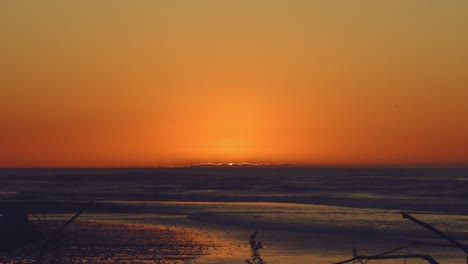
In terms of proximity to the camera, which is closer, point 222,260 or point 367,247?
point 222,260

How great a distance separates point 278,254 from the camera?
59.5 feet

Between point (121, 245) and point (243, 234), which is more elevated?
point (121, 245)

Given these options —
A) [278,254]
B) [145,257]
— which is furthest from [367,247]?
[145,257]

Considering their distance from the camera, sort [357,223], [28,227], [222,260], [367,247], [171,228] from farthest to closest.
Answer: [357,223] → [171,228] → [367,247] → [222,260] → [28,227]

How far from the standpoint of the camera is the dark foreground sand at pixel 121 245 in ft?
52.2

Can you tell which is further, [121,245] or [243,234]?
[243,234]

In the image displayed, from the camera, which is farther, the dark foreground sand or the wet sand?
the wet sand

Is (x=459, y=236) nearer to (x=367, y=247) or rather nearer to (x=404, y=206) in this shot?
(x=367, y=247)

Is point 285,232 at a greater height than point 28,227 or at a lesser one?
lesser

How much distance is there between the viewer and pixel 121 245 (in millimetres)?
19125

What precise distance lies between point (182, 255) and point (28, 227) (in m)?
11.0

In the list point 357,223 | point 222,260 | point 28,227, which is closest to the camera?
point 28,227

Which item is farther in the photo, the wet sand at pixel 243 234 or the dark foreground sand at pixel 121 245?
the wet sand at pixel 243 234

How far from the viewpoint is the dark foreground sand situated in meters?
15.9
